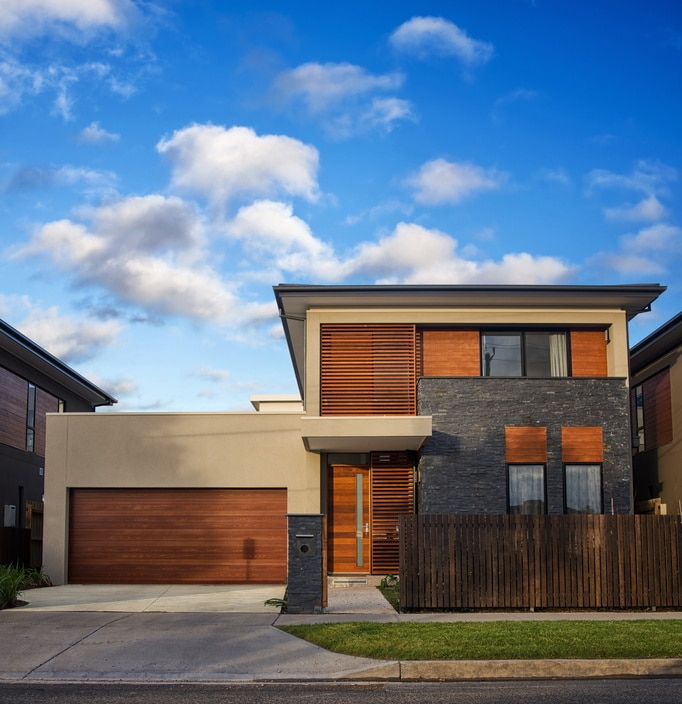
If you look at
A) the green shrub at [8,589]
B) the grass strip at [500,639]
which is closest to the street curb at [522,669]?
the grass strip at [500,639]

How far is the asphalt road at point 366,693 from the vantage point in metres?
10.3

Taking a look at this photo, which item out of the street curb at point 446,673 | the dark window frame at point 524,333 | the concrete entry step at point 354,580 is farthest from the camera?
the dark window frame at point 524,333

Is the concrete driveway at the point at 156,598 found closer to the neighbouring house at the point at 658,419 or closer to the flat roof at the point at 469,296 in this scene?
the flat roof at the point at 469,296

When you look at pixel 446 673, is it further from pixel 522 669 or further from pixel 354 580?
pixel 354 580

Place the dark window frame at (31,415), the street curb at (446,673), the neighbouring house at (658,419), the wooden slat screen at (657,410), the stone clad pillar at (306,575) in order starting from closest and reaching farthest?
the street curb at (446,673) → the stone clad pillar at (306,575) → the neighbouring house at (658,419) → the wooden slat screen at (657,410) → the dark window frame at (31,415)

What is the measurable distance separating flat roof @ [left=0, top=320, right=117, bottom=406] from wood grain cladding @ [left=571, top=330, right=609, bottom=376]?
15063 mm

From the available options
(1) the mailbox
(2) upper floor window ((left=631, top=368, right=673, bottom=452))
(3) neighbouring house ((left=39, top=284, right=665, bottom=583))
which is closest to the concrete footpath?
(1) the mailbox

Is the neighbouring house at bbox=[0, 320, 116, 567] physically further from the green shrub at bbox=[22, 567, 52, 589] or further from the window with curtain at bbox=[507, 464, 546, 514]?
the window with curtain at bbox=[507, 464, 546, 514]

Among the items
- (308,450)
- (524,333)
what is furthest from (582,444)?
(308,450)

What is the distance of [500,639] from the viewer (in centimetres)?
1315

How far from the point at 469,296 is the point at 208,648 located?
11.8m

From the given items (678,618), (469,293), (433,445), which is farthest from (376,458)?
(678,618)

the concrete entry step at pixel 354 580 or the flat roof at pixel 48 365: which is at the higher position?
the flat roof at pixel 48 365

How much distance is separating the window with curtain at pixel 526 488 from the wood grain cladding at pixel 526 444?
0.16 meters
